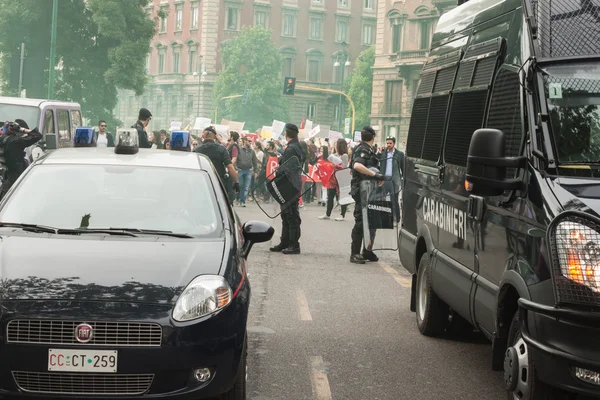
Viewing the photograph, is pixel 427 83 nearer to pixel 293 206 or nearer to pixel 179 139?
pixel 179 139

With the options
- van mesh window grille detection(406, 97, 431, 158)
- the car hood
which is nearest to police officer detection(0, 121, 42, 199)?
van mesh window grille detection(406, 97, 431, 158)

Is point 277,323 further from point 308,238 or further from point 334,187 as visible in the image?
point 334,187

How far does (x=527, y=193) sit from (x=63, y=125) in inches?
673

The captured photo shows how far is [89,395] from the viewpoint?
5.49 m

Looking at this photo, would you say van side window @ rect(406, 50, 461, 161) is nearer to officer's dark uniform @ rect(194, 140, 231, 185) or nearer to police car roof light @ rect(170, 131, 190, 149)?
police car roof light @ rect(170, 131, 190, 149)

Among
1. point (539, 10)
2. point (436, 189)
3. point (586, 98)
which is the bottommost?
point (436, 189)

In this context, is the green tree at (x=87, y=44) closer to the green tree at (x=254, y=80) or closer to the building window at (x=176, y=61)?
the green tree at (x=254, y=80)

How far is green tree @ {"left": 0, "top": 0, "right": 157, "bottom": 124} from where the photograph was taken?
46.9m

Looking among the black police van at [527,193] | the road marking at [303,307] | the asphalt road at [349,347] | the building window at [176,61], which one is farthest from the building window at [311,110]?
the black police van at [527,193]

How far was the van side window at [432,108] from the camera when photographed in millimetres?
8883

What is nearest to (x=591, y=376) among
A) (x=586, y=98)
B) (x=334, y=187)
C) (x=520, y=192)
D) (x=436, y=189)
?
(x=520, y=192)

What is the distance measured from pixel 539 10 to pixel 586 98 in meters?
0.66

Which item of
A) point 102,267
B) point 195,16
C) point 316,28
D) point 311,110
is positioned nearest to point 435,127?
point 102,267

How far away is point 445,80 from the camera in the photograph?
9086mm
